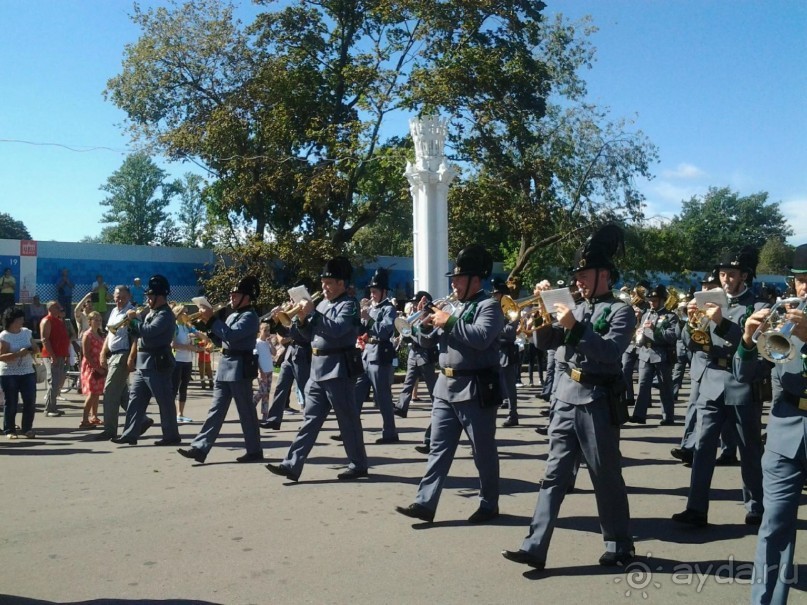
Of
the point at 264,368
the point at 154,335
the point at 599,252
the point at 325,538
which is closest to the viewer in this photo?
the point at 599,252

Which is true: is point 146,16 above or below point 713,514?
above

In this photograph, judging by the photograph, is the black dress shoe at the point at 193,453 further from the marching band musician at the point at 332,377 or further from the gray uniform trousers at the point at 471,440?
the gray uniform trousers at the point at 471,440

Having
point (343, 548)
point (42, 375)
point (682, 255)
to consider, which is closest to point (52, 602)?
point (343, 548)

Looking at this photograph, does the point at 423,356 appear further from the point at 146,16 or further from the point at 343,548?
the point at 146,16

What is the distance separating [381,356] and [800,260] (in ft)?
19.9

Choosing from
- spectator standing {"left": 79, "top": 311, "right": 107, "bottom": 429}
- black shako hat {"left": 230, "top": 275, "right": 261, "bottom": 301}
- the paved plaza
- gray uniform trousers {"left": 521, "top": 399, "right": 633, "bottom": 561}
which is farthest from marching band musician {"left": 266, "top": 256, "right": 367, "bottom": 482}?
spectator standing {"left": 79, "top": 311, "right": 107, "bottom": 429}

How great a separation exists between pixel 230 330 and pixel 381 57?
722 inches

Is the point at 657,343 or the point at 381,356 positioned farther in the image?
the point at 657,343

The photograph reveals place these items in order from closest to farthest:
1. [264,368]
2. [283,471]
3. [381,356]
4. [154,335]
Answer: [283,471], [154,335], [381,356], [264,368]

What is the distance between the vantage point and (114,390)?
32.7 ft

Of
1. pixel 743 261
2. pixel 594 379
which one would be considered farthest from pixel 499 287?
pixel 594 379

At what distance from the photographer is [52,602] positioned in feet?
14.5

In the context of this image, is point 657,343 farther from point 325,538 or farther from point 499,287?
point 325,538

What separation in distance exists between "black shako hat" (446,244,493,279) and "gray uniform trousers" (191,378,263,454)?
3.18 m
